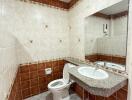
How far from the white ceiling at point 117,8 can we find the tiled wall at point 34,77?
60.5 inches

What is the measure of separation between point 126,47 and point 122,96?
25.9 inches

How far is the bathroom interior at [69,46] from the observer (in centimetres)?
121

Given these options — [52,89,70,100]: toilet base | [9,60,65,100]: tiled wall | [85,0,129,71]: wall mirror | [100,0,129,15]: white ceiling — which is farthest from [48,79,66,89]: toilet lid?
[100,0,129,15]: white ceiling

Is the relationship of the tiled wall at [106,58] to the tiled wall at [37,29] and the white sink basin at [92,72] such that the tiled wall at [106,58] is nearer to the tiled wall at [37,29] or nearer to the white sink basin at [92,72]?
the white sink basin at [92,72]

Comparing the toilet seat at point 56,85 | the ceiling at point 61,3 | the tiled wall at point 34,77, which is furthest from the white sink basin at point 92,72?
the ceiling at point 61,3

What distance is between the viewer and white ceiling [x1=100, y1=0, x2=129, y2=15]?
1.20 metres

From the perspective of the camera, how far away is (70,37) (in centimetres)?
245

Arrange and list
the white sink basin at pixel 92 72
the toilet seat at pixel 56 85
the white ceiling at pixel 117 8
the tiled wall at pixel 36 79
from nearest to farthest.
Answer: the white ceiling at pixel 117 8 < the white sink basin at pixel 92 72 < the toilet seat at pixel 56 85 < the tiled wall at pixel 36 79

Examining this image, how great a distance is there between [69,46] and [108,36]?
118 cm

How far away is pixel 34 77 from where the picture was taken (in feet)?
6.80

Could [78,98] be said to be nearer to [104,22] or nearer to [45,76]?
[45,76]

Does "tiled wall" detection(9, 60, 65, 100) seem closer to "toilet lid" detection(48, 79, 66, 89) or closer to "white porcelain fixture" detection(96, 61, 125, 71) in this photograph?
"toilet lid" detection(48, 79, 66, 89)

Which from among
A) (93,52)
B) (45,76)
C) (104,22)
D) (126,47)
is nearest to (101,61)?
(93,52)

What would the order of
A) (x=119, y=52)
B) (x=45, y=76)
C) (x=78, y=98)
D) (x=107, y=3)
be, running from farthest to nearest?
1. (x=45, y=76)
2. (x=78, y=98)
3. (x=107, y=3)
4. (x=119, y=52)
